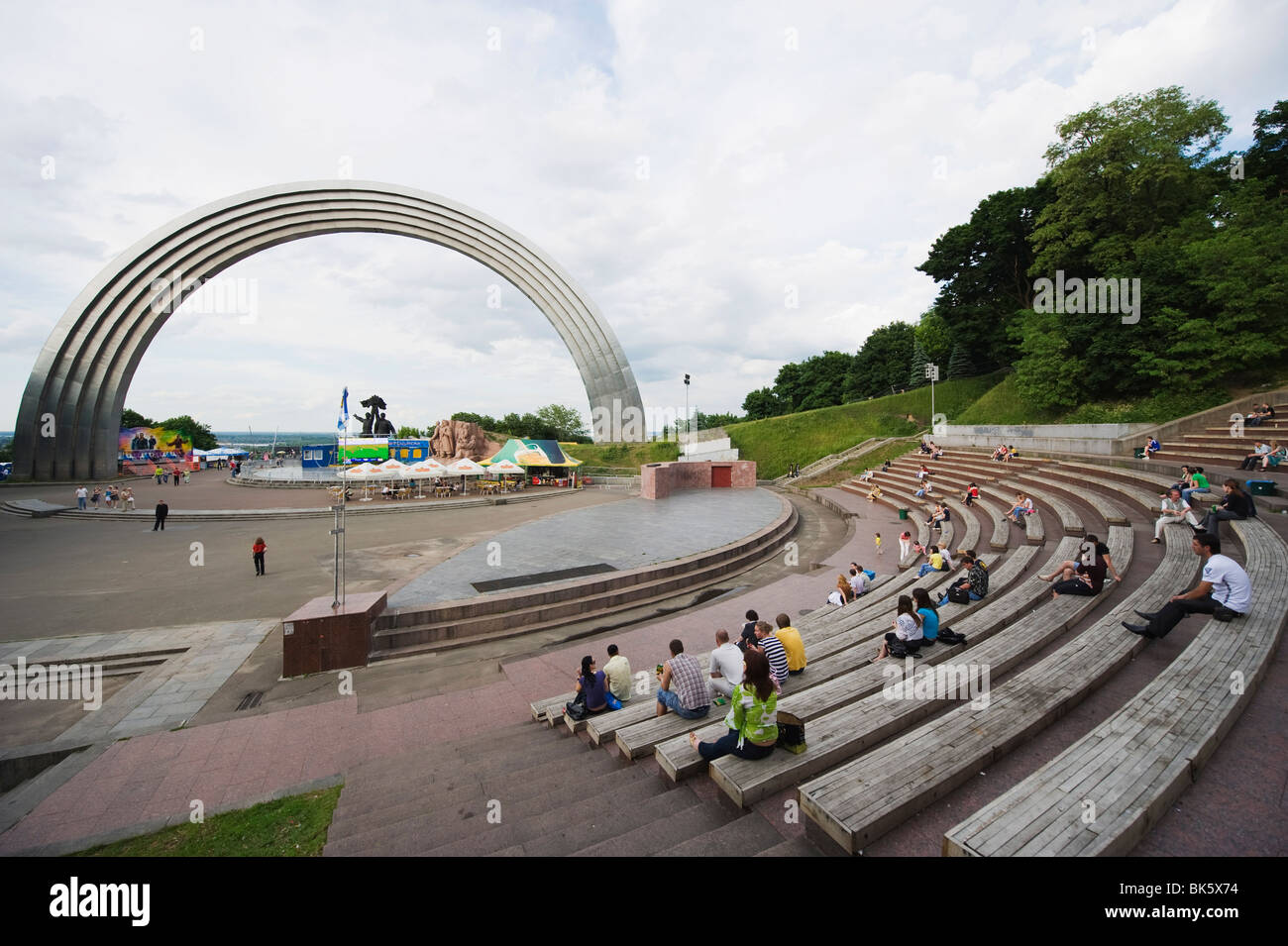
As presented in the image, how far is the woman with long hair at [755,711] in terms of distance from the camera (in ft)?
12.7

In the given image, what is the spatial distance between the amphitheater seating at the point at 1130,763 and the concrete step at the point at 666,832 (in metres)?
1.64

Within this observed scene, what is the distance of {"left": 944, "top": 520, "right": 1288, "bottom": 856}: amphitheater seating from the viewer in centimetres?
265

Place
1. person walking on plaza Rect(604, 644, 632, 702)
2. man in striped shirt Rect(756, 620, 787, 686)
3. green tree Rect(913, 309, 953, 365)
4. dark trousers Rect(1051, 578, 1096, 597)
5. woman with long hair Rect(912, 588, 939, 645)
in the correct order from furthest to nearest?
green tree Rect(913, 309, 953, 365)
dark trousers Rect(1051, 578, 1096, 597)
person walking on plaza Rect(604, 644, 632, 702)
woman with long hair Rect(912, 588, 939, 645)
man in striped shirt Rect(756, 620, 787, 686)

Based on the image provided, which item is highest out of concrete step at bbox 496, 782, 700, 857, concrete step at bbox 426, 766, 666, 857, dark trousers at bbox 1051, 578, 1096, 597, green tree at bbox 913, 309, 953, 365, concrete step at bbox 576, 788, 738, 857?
green tree at bbox 913, 309, 953, 365

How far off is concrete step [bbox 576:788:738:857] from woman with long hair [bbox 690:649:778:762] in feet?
1.52

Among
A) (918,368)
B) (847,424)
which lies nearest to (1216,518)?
(847,424)

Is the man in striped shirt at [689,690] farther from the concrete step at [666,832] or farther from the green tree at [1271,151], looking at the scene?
the green tree at [1271,151]

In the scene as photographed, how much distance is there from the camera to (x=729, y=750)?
4.09 metres

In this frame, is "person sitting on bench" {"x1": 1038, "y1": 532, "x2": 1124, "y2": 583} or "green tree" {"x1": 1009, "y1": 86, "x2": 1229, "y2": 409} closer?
"person sitting on bench" {"x1": 1038, "y1": 532, "x2": 1124, "y2": 583}

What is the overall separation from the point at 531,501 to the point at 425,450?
69.9 feet

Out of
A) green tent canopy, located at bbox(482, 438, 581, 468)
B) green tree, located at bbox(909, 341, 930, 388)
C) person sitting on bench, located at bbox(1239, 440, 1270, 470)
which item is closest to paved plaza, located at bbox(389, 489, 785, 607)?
green tent canopy, located at bbox(482, 438, 581, 468)

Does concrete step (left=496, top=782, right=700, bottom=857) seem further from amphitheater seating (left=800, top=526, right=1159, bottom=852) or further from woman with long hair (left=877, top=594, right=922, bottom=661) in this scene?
woman with long hair (left=877, top=594, right=922, bottom=661)

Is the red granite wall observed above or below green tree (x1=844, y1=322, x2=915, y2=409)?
below
